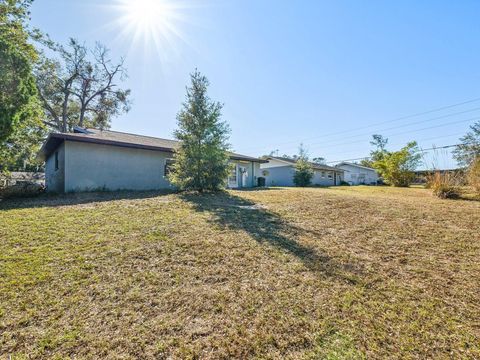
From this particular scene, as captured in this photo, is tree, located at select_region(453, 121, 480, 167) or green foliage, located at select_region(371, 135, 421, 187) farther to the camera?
tree, located at select_region(453, 121, 480, 167)

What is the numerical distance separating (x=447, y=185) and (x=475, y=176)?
0.93m

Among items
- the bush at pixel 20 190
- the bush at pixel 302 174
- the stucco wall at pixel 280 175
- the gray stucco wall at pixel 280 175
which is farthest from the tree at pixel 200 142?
the gray stucco wall at pixel 280 175

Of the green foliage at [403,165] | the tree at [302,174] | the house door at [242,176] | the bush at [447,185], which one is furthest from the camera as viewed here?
the tree at [302,174]

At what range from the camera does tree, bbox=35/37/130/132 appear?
21.0 metres

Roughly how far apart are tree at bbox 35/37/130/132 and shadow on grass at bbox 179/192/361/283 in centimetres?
2112

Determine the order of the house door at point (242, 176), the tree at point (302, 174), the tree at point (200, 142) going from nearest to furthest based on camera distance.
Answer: the tree at point (200, 142)
the house door at point (242, 176)
the tree at point (302, 174)

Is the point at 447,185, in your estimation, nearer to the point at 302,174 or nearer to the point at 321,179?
the point at 302,174

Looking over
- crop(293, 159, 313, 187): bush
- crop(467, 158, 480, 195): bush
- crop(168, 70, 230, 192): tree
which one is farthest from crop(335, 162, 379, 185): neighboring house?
crop(168, 70, 230, 192): tree

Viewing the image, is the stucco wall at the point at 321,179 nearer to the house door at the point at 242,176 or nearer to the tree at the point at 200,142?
the house door at the point at 242,176

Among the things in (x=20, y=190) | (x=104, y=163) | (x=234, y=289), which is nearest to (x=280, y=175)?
(x=104, y=163)

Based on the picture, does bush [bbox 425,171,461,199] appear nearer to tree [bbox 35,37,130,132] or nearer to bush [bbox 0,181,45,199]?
Result: bush [bbox 0,181,45,199]

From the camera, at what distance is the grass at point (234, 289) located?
7.14 feet

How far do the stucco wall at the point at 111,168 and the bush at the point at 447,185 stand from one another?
1306 cm

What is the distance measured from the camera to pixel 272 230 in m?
5.38
